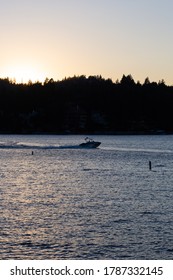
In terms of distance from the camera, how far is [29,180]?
246ft

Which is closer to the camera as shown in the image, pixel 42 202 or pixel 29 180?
pixel 42 202

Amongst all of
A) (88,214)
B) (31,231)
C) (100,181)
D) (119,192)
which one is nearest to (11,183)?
(100,181)

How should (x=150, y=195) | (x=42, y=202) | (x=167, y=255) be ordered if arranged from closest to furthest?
(x=167, y=255)
(x=42, y=202)
(x=150, y=195)

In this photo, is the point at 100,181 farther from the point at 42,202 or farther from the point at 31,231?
the point at 31,231

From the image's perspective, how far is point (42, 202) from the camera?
52594 mm

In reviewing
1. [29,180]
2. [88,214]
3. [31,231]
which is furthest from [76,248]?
[29,180]

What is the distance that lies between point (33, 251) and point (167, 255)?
7.66 meters

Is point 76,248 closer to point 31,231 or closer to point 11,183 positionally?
point 31,231

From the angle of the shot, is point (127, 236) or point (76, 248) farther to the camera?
point (127, 236)

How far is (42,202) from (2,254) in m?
Answer: 20.2

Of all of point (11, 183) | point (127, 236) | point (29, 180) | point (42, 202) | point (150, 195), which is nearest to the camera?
point (127, 236)

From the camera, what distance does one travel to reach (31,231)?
3834 cm
